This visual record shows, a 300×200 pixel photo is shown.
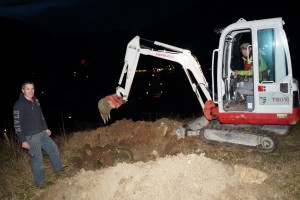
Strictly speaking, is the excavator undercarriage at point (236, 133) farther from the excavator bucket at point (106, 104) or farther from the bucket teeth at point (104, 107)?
the bucket teeth at point (104, 107)

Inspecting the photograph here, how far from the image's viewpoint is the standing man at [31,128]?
5730 mm

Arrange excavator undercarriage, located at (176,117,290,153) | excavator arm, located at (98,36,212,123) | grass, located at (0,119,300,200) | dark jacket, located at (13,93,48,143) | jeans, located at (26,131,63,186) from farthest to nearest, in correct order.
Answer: excavator arm, located at (98,36,212,123), excavator undercarriage, located at (176,117,290,153), jeans, located at (26,131,63,186), dark jacket, located at (13,93,48,143), grass, located at (0,119,300,200)

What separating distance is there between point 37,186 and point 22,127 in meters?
1.25

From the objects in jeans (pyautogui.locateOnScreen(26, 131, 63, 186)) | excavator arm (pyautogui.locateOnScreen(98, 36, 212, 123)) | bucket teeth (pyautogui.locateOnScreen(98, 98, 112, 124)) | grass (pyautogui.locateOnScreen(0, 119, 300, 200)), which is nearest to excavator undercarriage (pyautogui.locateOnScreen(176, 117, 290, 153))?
grass (pyautogui.locateOnScreen(0, 119, 300, 200))

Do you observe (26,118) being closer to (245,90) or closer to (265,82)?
(245,90)

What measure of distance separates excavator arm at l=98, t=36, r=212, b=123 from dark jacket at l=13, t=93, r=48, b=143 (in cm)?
175

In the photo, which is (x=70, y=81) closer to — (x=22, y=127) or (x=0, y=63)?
(x=0, y=63)

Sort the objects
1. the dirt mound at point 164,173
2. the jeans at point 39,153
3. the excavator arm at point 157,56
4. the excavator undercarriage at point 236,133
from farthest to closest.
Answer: the excavator arm at point 157,56
the excavator undercarriage at point 236,133
the jeans at point 39,153
the dirt mound at point 164,173

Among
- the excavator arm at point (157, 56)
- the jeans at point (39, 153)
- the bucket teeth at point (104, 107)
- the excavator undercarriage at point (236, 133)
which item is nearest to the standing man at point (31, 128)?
the jeans at point (39, 153)

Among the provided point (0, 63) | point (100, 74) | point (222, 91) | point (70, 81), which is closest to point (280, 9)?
point (100, 74)

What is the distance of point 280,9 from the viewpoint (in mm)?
77188

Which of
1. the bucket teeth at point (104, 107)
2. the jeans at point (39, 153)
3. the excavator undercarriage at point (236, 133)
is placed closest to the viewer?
the jeans at point (39, 153)

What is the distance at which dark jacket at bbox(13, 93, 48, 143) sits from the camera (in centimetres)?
571

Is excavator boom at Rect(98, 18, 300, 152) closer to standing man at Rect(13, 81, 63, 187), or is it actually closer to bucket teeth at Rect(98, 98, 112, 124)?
bucket teeth at Rect(98, 98, 112, 124)
